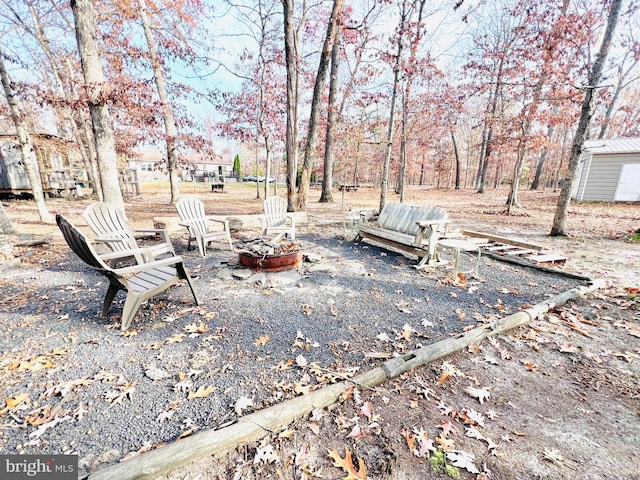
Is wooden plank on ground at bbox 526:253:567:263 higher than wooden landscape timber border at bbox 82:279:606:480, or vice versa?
wooden plank on ground at bbox 526:253:567:263

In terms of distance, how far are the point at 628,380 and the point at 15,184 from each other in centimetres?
1861

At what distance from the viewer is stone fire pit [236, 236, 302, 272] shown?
154 inches

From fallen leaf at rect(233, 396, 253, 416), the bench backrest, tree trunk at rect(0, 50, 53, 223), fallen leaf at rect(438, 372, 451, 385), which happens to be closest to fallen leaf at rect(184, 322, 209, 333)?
fallen leaf at rect(233, 396, 253, 416)

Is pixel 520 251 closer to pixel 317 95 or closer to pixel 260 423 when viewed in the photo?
pixel 260 423

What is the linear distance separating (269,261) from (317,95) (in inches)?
262

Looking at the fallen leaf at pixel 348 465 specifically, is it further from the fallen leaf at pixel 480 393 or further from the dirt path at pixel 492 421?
the fallen leaf at pixel 480 393

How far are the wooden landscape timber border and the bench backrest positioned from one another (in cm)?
253

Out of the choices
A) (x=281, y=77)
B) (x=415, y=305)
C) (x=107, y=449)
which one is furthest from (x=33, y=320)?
(x=281, y=77)

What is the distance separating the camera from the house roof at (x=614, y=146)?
12.7 m

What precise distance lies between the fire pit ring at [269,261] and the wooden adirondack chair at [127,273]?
1.05m

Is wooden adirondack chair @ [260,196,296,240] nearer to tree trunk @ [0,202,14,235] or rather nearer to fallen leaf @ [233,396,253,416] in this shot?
fallen leaf @ [233,396,253,416]

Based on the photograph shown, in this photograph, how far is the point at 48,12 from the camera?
8453 millimetres

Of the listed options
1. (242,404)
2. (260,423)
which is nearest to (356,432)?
(260,423)

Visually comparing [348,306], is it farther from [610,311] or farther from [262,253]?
[610,311]
